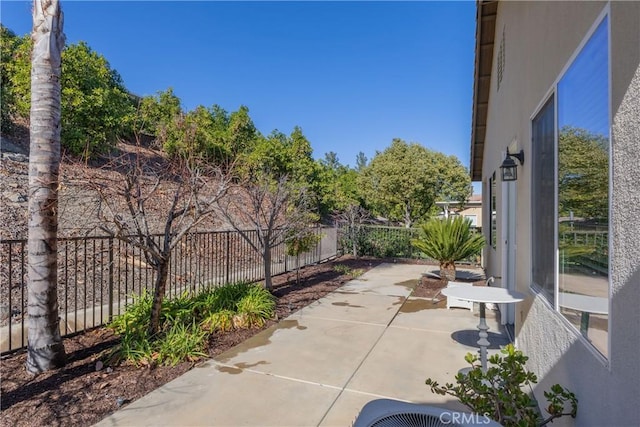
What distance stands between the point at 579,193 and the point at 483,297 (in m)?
1.57

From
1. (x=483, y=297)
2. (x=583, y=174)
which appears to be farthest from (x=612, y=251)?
(x=483, y=297)

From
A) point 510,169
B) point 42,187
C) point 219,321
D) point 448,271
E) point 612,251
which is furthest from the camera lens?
point 448,271

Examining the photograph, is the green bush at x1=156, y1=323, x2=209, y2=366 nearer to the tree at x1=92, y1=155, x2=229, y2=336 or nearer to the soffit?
the tree at x1=92, y1=155, x2=229, y2=336

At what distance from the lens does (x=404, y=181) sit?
68.7ft

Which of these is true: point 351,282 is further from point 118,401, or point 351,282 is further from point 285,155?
point 285,155

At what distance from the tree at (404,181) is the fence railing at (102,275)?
10.6m

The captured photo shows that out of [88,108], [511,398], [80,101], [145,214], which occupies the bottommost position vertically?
[511,398]

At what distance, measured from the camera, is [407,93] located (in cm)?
1435

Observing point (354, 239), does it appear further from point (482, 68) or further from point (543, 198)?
point (543, 198)

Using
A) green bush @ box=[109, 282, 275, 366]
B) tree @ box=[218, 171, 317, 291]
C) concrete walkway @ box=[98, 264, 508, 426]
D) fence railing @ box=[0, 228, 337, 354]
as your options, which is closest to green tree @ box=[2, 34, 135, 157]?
fence railing @ box=[0, 228, 337, 354]

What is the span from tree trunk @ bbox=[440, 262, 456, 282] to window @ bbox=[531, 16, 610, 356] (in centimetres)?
528

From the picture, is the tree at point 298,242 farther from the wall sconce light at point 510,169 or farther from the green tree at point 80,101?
the green tree at point 80,101

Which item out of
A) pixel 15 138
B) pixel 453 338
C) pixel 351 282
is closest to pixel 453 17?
pixel 351 282

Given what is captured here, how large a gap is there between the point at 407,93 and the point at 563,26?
41.5 ft
